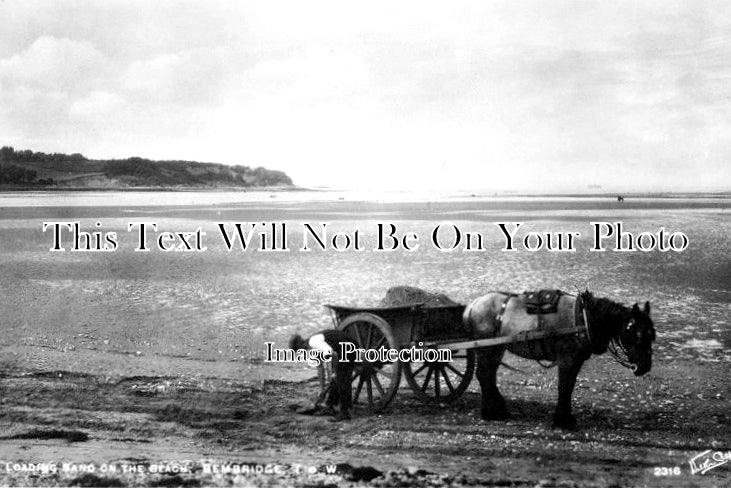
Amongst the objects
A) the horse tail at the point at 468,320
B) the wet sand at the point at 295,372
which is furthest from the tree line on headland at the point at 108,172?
the horse tail at the point at 468,320

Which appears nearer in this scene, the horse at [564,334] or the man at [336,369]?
the horse at [564,334]

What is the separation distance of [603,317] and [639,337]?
0.38 m

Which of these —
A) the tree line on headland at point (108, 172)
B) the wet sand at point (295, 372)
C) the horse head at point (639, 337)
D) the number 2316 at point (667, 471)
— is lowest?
the number 2316 at point (667, 471)

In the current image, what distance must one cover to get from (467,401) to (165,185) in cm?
5989

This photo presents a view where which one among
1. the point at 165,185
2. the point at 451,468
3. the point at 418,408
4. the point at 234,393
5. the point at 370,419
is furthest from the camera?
the point at 165,185

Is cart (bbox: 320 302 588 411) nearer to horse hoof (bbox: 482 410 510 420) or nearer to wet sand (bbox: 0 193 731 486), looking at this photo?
wet sand (bbox: 0 193 731 486)

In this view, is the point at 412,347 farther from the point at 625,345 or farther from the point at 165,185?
the point at 165,185

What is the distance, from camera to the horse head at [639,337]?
5535 mm

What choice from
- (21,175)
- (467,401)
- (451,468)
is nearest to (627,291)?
(467,401)

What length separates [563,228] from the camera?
20.1 metres

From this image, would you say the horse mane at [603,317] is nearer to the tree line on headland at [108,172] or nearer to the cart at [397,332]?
the cart at [397,332]

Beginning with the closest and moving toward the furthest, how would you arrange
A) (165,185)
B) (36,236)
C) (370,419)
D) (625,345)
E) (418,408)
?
(625,345) → (370,419) → (418,408) → (36,236) → (165,185)
